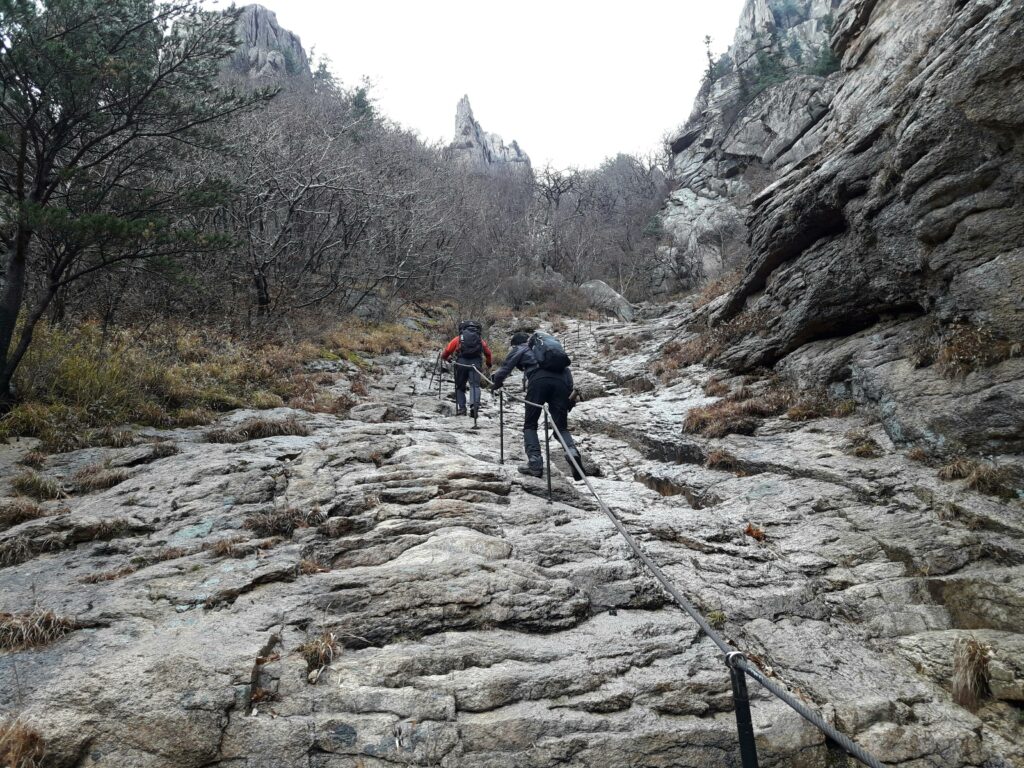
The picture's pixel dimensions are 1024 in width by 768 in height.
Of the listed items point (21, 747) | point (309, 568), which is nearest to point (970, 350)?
point (309, 568)

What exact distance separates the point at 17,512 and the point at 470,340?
27.5 ft

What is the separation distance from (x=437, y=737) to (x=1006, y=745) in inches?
150

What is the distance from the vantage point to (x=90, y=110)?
7953mm

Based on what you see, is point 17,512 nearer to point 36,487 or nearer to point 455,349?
point 36,487

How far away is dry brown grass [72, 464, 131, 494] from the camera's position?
6.62 metres

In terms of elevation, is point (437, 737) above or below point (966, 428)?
below

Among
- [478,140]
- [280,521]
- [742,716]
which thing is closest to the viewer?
[742,716]

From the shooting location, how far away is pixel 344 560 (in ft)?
17.0

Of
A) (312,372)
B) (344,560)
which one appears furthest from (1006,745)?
(312,372)

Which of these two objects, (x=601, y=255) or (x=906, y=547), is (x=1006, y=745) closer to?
(x=906, y=547)

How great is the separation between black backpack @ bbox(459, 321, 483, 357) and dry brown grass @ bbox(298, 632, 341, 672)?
885 cm

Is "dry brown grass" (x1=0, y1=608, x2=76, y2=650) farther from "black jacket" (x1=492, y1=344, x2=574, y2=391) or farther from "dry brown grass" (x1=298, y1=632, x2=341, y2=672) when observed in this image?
"black jacket" (x1=492, y1=344, x2=574, y2=391)

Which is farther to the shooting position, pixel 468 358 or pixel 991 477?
pixel 468 358

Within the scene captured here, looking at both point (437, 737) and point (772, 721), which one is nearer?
point (437, 737)
